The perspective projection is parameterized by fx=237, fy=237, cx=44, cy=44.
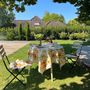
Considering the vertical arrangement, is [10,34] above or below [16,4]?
below

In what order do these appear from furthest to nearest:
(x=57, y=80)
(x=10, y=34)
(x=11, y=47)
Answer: (x=10, y=34) → (x=11, y=47) → (x=57, y=80)

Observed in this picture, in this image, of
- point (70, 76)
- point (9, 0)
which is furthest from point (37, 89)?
point (9, 0)

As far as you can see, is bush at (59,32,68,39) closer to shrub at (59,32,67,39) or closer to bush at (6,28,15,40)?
shrub at (59,32,67,39)

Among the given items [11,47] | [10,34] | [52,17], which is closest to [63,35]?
[10,34]

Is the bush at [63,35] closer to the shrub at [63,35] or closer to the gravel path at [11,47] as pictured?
the shrub at [63,35]

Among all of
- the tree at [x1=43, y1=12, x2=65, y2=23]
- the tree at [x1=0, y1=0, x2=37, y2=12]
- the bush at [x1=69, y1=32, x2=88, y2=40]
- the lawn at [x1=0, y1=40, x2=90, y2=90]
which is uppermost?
the tree at [x1=0, y1=0, x2=37, y2=12]

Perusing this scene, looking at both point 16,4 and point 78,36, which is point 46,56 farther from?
point 78,36

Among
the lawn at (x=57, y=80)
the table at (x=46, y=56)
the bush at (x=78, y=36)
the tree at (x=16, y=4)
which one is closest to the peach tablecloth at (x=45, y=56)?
the table at (x=46, y=56)

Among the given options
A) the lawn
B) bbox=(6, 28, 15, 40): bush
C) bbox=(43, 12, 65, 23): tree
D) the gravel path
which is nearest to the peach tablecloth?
the lawn

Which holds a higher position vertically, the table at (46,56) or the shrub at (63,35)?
the table at (46,56)

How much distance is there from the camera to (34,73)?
8109 millimetres

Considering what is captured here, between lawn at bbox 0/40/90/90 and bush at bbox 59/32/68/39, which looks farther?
bush at bbox 59/32/68/39

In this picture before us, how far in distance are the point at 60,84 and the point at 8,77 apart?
178 centimetres

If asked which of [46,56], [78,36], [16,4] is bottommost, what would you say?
[78,36]
